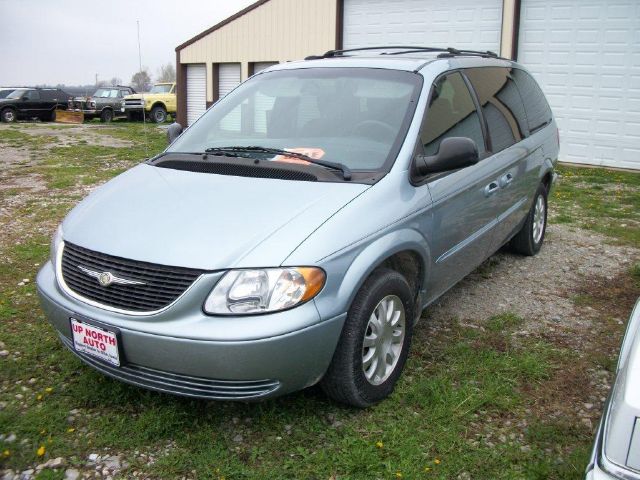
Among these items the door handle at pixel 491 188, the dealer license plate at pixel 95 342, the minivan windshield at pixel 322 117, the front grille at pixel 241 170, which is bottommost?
the dealer license plate at pixel 95 342

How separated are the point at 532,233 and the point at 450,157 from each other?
2.70 m

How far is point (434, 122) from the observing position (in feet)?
12.6

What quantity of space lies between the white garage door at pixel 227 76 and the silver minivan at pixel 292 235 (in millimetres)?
16066

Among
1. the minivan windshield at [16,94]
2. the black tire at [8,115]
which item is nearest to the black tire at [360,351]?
the black tire at [8,115]

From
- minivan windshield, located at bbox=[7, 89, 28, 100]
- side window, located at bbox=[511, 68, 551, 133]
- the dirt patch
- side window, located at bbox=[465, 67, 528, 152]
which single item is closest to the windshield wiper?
side window, located at bbox=[465, 67, 528, 152]

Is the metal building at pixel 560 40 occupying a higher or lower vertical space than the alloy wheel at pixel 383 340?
higher

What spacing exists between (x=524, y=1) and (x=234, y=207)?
1205 centimetres

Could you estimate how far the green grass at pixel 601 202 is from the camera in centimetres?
729

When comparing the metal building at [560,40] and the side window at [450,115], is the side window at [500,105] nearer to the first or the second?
the side window at [450,115]

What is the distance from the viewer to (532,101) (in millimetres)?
5684

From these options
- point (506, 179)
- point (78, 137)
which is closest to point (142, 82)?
point (78, 137)

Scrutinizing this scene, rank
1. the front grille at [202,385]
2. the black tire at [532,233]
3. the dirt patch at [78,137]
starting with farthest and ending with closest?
1. the dirt patch at [78,137]
2. the black tire at [532,233]
3. the front grille at [202,385]

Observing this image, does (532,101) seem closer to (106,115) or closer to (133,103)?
(133,103)

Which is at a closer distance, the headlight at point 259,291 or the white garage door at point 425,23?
the headlight at point 259,291
